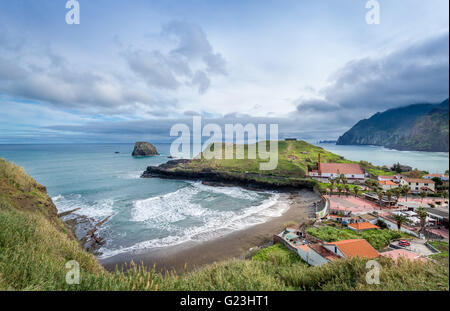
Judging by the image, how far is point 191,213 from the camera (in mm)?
25000

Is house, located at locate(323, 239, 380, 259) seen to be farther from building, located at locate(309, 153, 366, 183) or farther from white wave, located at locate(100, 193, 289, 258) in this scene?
building, located at locate(309, 153, 366, 183)

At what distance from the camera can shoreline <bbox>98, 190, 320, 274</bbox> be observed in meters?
14.1

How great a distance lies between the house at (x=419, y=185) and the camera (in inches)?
1236

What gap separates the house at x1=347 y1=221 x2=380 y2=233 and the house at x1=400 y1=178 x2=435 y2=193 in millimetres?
22847

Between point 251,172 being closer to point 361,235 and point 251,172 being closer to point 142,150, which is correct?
point 361,235

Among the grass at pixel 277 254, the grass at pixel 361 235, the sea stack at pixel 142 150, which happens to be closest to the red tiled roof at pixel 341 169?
the grass at pixel 361 235

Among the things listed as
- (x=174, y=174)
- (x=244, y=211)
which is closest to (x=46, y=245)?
(x=244, y=211)

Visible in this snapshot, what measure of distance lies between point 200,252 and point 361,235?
1395cm

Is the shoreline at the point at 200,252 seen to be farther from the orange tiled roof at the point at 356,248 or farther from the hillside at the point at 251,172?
the hillside at the point at 251,172

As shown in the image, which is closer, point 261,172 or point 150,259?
point 150,259
